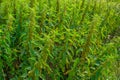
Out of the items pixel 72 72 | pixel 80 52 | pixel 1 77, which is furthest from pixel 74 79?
pixel 1 77

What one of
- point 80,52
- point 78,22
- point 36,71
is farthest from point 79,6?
point 36,71

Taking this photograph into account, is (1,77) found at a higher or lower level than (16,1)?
lower

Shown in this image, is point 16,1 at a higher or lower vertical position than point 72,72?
higher

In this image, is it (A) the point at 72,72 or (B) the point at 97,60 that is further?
(B) the point at 97,60

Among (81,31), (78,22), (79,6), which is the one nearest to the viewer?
(81,31)

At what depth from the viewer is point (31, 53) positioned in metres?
2.65

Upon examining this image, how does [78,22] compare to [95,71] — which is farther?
[78,22]

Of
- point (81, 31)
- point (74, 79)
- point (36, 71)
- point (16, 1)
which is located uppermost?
point (16, 1)

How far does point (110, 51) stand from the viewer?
2982 millimetres

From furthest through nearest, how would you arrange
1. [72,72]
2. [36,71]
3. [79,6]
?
[79,6] < [72,72] < [36,71]

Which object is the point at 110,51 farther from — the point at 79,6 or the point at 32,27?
the point at 79,6

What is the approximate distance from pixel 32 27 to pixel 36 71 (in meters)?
0.45

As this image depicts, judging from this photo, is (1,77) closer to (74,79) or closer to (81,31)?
(74,79)

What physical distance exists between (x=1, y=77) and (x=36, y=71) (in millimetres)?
407
